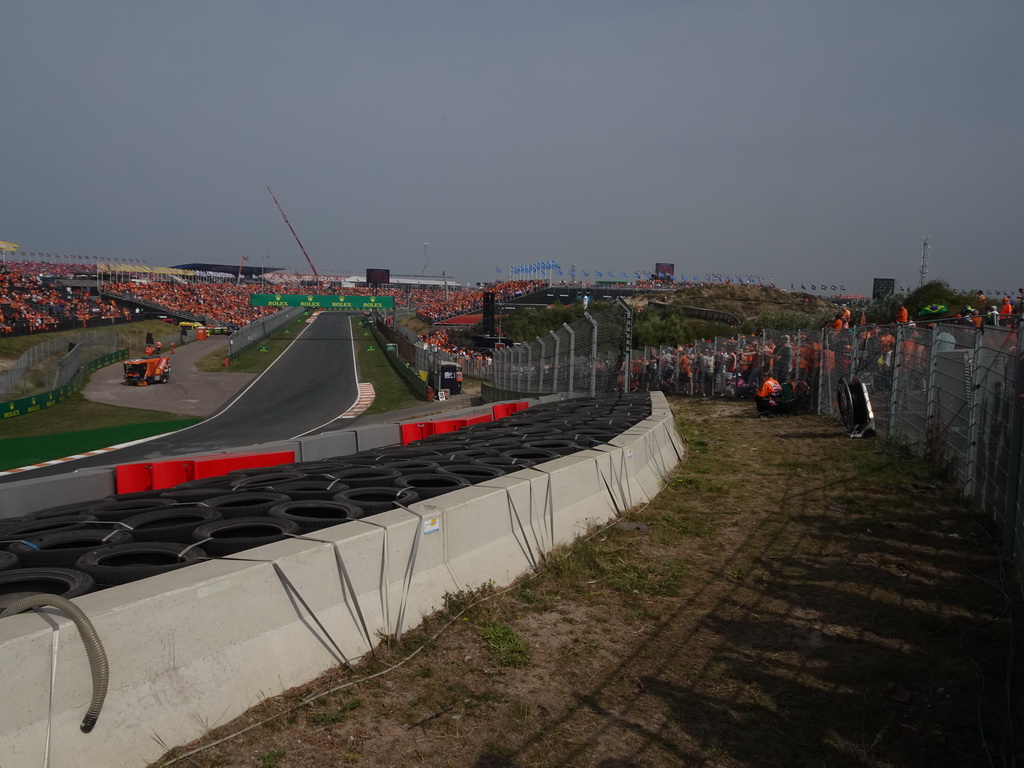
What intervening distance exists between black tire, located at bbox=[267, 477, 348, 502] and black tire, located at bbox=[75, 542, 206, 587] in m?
1.49

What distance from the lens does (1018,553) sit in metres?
4.94

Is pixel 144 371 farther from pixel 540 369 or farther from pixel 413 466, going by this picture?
pixel 413 466

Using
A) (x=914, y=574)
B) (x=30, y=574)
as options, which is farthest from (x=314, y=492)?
(x=914, y=574)

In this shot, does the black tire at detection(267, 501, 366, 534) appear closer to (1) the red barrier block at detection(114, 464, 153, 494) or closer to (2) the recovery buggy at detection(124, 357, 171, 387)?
(1) the red barrier block at detection(114, 464, 153, 494)

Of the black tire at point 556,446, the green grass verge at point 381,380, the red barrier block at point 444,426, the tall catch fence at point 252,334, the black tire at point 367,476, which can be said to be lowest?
the green grass verge at point 381,380

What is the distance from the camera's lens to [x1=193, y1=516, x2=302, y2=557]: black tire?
4465 mm

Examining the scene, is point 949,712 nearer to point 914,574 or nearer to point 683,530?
point 914,574

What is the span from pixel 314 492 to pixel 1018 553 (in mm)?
4892

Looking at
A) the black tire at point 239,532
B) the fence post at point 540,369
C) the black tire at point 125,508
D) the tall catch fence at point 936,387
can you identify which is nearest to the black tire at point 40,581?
the black tire at point 239,532

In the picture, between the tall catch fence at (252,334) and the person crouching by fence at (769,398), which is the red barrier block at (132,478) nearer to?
the person crouching by fence at (769,398)

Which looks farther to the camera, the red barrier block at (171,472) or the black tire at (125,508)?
the red barrier block at (171,472)

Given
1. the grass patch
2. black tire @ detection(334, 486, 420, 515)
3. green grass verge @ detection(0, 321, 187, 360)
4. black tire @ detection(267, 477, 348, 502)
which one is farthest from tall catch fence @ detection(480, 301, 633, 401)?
green grass verge @ detection(0, 321, 187, 360)

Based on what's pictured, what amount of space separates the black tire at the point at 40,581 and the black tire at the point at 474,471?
337 centimetres

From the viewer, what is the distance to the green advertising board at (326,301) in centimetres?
10356
